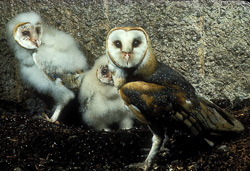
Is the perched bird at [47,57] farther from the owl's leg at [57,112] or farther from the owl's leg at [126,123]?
the owl's leg at [126,123]

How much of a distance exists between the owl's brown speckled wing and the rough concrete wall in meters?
0.91

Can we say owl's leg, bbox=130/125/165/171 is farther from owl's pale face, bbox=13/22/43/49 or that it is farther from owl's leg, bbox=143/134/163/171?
owl's pale face, bbox=13/22/43/49

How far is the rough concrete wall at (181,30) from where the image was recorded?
3.13 m

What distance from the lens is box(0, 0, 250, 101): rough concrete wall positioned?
3129mm

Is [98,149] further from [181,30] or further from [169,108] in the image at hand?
[181,30]

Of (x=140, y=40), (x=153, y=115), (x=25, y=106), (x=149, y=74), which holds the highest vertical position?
(x=140, y=40)

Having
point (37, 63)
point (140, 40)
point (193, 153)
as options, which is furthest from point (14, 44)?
point (193, 153)

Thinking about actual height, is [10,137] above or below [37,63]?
below

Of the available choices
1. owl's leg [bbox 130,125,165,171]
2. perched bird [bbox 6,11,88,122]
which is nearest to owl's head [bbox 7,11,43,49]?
perched bird [bbox 6,11,88,122]

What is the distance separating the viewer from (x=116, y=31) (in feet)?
7.25

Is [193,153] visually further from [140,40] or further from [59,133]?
[59,133]

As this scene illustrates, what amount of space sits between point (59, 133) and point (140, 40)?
38.3 inches

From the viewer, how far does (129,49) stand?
217 centimetres

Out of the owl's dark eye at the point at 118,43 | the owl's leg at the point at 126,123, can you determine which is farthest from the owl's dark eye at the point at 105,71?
the owl's dark eye at the point at 118,43
